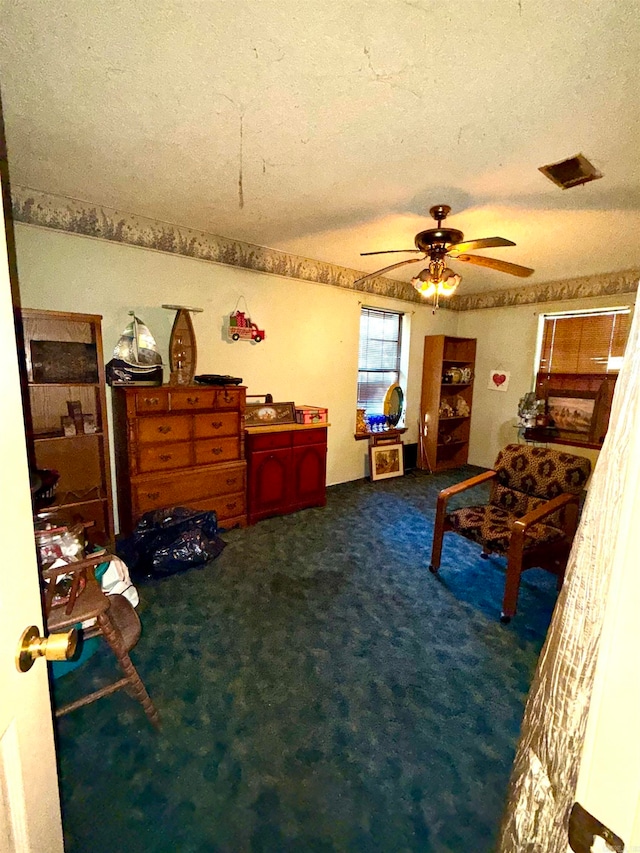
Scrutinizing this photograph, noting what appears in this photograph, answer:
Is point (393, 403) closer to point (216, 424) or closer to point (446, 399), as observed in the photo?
point (446, 399)

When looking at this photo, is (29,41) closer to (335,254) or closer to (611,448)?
(611,448)

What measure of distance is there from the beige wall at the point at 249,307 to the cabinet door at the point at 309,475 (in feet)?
2.25

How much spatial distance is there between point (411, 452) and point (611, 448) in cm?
471

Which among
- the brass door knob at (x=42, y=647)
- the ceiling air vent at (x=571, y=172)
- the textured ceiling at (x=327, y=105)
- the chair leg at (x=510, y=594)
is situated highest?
the textured ceiling at (x=327, y=105)

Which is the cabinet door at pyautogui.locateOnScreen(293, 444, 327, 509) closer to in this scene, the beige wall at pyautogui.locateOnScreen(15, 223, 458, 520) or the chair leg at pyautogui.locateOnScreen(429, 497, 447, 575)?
the beige wall at pyautogui.locateOnScreen(15, 223, 458, 520)

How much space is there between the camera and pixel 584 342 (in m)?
4.32

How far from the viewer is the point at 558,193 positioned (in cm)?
229

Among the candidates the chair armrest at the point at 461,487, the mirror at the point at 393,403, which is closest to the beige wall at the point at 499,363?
the mirror at the point at 393,403

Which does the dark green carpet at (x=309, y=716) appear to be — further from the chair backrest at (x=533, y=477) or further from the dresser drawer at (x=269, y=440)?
the dresser drawer at (x=269, y=440)

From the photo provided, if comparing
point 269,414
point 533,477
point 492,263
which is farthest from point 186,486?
point 492,263

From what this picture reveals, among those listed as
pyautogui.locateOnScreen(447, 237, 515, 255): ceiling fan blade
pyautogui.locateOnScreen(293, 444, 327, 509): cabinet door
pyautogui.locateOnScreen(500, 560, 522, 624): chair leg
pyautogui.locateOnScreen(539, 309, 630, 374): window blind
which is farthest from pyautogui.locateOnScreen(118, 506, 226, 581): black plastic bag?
pyautogui.locateOnScreen(539, 309, 630, 374): window blind

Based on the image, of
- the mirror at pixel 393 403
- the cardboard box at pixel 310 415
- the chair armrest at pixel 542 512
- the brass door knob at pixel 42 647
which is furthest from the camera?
the mirror at pixel 393 403

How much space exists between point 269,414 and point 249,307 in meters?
1.04

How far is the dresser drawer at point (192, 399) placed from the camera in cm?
280
